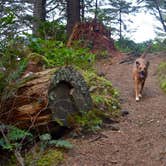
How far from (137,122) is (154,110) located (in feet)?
2.76

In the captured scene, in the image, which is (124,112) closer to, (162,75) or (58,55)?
(58,55)

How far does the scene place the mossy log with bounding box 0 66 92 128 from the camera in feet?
20.6

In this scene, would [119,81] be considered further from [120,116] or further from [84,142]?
[84,142]

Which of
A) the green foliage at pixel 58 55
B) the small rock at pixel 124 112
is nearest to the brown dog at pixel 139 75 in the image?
the green foliage at pixel 58 55

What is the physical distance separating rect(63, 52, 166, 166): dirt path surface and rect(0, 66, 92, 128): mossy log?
56 cm

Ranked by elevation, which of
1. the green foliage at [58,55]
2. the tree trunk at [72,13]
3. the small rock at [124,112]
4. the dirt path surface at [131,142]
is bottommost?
the dirt path surface at [131,142]

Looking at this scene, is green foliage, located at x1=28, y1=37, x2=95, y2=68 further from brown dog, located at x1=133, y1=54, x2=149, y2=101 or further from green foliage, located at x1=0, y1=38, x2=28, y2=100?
green foliage, located at x1=0, y1=38, x2=28, y2=100

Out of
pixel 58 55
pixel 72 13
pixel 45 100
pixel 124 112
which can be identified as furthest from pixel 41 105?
pixel 72 13

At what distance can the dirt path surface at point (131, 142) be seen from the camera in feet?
19.1

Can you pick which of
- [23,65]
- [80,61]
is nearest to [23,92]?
[23,65]

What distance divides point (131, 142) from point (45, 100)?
141 centimetres

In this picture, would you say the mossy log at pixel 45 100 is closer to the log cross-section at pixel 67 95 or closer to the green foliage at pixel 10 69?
the log cross-section at pixel 67 95

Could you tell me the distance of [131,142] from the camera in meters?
6.43

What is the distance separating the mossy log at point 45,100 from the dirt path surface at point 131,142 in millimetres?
561
